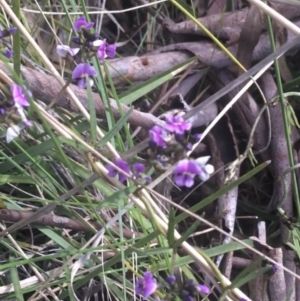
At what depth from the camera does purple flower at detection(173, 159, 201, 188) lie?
1.73ft

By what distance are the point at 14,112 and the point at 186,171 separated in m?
0.18

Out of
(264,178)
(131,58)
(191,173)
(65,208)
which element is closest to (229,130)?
(264,178)

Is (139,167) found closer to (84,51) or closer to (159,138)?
(159,138)

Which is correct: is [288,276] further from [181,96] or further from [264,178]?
[181,96]

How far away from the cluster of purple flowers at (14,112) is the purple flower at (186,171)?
0.52ft

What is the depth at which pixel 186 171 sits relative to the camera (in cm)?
53

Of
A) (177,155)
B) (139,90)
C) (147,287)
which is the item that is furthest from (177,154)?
(139,90)

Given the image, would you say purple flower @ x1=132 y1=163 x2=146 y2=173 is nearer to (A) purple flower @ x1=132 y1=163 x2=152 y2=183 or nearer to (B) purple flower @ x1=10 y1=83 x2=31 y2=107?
(A) purple flower @ x1=132 y1=163 x2=152 y2=183

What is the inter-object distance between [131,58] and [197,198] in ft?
0.92

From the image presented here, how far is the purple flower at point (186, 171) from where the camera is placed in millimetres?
527

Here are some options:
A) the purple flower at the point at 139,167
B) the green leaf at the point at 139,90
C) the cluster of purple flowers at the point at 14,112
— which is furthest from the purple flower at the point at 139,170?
the green leaf at the point at 139,90

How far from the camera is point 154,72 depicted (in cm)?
104

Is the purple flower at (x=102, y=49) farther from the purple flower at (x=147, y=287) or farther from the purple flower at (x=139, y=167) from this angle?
the purple flower at (x=147, y=287)

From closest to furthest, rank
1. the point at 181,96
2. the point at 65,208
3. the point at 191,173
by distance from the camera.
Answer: the point at 191,173
the point at 65,208
the point at 181,96
